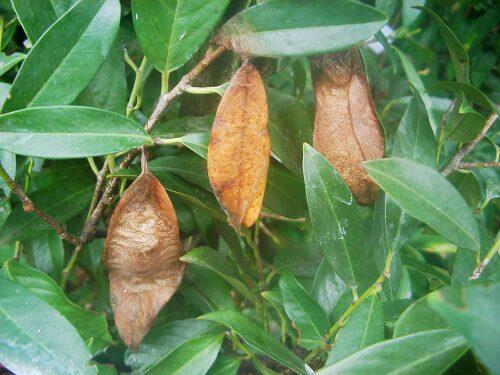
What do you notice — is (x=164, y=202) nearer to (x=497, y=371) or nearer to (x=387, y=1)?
(x=497, y=371)

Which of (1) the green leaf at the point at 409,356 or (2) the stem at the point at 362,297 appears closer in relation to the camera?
(1) the green leaf at the point at 409,356

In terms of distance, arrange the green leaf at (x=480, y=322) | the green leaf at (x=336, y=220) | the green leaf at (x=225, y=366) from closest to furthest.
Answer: the green leaf at (x=480, y=322)
the green leaf at (x=336, y=220)
the green leaf at (x=225, y=366)

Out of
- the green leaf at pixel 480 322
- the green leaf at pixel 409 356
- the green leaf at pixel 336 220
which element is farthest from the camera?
the green leaf at pixel 336 220

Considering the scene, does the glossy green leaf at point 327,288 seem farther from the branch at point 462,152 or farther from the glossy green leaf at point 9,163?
the glossy green leaf at point 9,163

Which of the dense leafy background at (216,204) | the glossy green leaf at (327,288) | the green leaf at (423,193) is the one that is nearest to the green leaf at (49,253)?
the dense leafy background at (216,204)

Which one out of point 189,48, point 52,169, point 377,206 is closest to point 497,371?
point 377,206

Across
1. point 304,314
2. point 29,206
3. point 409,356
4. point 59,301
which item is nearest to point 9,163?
point 29,206

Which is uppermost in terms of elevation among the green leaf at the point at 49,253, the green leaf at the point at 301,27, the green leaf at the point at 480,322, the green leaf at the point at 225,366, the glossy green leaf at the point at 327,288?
the green leaf at the point at 301,27

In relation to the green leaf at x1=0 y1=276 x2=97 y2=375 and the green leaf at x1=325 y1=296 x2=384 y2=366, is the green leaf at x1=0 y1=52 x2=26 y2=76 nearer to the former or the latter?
the green leaf at x1=0 y1=276 x2=97 y2=375
